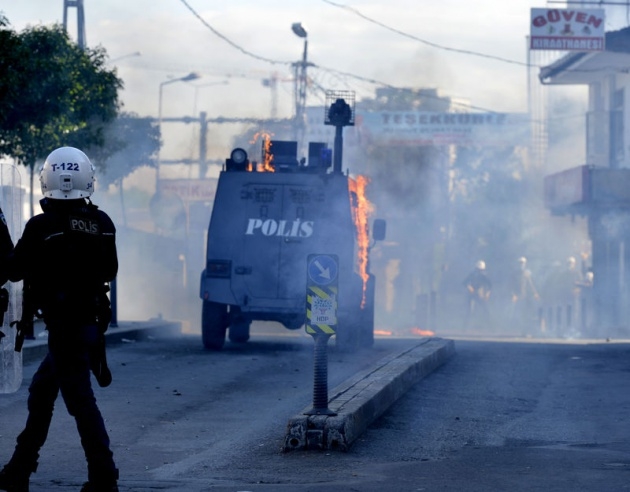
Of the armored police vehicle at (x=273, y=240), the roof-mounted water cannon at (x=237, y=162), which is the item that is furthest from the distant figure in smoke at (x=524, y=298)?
the roof-mounted water cannon at (x=237, y=162)

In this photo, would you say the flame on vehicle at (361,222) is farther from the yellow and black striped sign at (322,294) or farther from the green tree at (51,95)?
the yellow and black striped sign at (322,294)

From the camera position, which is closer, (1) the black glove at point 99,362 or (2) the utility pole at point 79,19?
(1) the black glove at point 99,362

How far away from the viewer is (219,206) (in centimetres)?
1830

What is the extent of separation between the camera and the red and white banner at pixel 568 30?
114 ft

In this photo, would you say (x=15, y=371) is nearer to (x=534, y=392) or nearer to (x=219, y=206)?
(x=534, y=392)

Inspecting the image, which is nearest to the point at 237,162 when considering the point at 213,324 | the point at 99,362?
the point at 213,324

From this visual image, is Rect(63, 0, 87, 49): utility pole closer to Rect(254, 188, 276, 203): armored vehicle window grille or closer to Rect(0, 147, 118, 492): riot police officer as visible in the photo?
Rect(254, 188, 276, 203): armored vehicle window grille

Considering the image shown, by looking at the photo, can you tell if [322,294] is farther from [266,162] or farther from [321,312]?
[266,162]

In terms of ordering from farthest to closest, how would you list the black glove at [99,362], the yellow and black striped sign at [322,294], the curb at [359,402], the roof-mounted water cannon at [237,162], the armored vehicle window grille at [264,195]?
the roof-mounted water cannon at [237,162] → the armored vehicle window grille at [264,195] → the yellow and black striped sign at [322,294] → the curb at [359,402] → the black glove at [99,362]

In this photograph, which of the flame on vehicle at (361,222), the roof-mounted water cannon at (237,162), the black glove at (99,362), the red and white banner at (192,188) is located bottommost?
the black glove at (99,362)

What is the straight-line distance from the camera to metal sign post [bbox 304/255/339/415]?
28.5 feet

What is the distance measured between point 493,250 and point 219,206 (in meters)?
46.5

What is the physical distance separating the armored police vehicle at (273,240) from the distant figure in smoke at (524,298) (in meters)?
19.9

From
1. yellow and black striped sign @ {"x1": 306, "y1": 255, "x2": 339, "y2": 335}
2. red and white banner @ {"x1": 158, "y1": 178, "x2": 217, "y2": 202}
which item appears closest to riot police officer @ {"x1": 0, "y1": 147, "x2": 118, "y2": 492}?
yellow and black striped sign @ {"x1": 306, "y1": 255, "x2": 339, "y2": 335}
